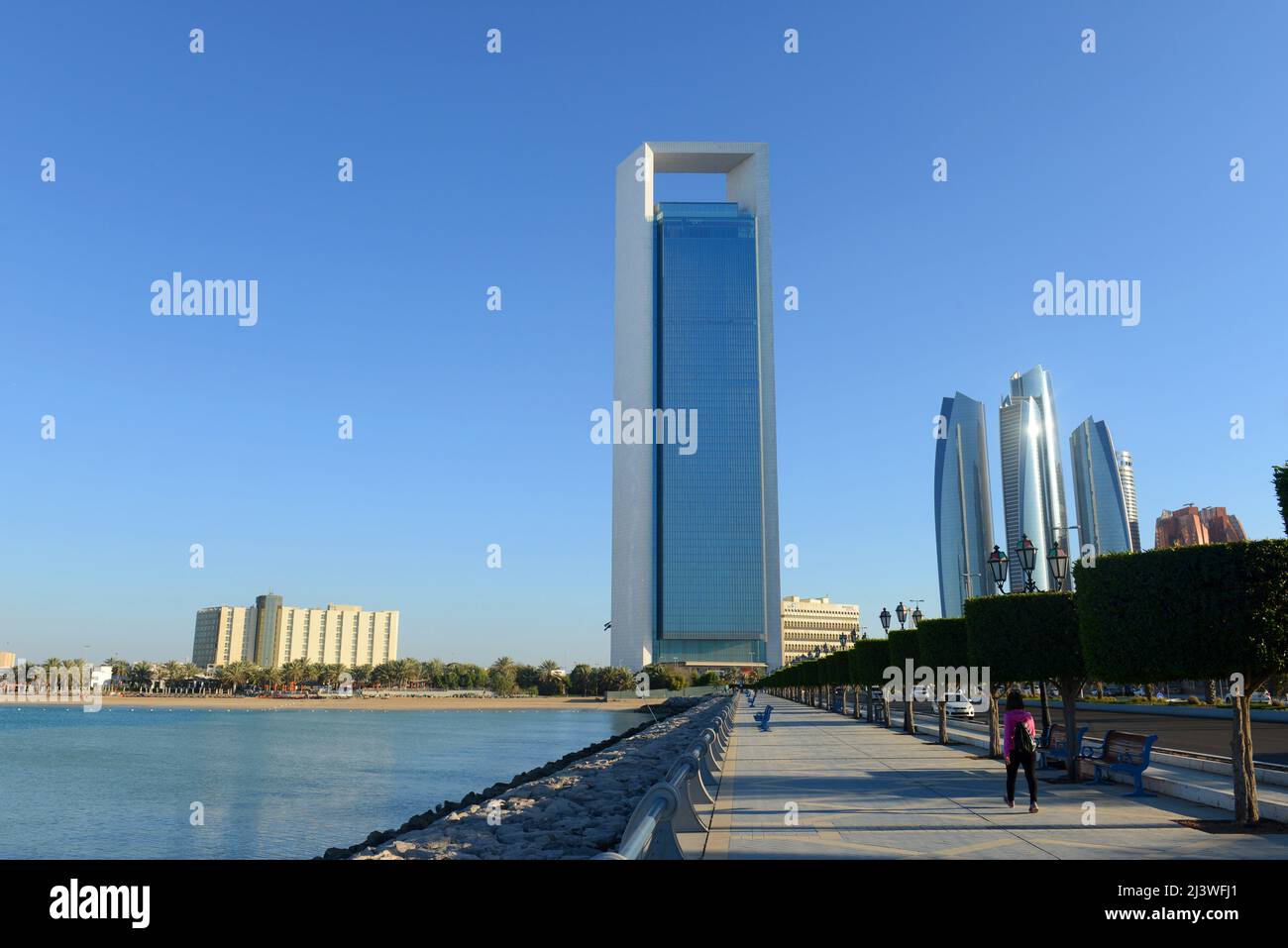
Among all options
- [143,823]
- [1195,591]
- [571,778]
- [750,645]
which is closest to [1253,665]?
[1195,591]

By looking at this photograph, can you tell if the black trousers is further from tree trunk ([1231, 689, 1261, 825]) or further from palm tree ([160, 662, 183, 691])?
palm tree ([160, 662, 183, 691])

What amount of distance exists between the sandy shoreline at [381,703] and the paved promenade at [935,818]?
125 metres

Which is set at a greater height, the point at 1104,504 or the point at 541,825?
the point at 1104,504

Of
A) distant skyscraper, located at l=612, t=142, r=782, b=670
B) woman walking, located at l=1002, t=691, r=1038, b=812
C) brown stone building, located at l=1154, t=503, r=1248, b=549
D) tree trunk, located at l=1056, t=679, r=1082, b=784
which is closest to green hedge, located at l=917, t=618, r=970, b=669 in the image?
tree trunk, located at l=1056, t=679, r=1082, b=784

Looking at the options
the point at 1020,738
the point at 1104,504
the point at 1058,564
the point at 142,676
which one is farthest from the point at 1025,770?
the point at 142,676

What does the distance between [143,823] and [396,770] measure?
1595cm

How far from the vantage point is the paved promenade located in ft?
33.5

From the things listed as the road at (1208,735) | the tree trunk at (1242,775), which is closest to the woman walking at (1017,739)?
the tree trunk at (1242,775)

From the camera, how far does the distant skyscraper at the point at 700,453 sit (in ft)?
575

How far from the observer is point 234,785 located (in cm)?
3894

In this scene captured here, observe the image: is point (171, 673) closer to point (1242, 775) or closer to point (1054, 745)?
point (1054, 745)

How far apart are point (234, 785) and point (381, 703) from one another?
12083cm

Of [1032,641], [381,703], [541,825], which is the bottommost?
[381,703]
